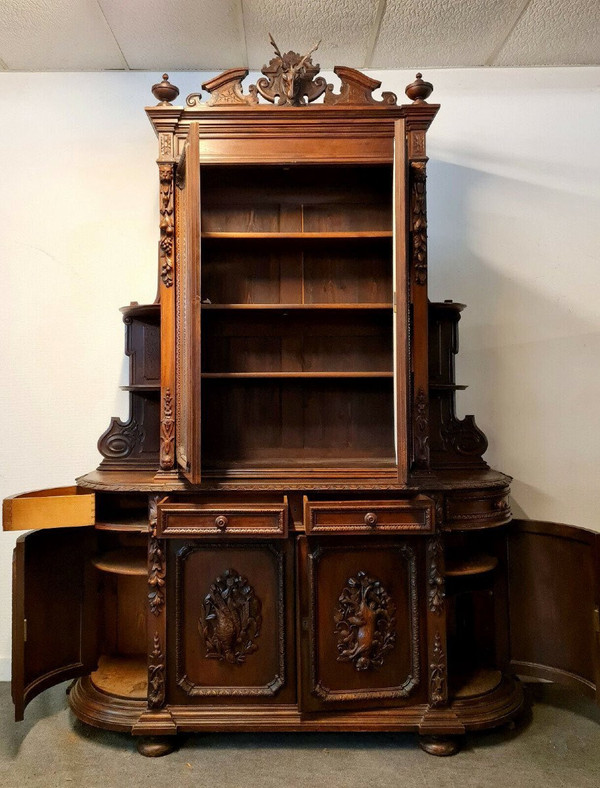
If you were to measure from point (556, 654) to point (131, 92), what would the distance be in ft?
Answer: 10.3

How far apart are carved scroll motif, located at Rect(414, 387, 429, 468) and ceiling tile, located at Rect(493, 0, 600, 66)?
67.2 inches

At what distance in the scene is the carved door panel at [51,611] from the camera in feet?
6.20

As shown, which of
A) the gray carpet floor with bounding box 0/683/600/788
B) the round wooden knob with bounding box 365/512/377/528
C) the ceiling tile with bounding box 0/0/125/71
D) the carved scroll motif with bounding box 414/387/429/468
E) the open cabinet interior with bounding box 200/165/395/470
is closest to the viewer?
the gray carpet floor with bounding box 0/683/600/788

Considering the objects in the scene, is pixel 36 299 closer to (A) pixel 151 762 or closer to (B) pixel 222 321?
(B) pixel 222 321

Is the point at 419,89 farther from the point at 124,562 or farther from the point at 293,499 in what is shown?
the point at 124,562

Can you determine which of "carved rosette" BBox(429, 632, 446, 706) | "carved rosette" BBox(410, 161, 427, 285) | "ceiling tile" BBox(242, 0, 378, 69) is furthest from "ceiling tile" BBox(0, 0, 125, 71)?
"carved rosette" BBox(429, 632, 446, 706)

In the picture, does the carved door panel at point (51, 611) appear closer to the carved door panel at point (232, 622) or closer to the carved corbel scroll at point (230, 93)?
the carved door panel at point (232, 622)

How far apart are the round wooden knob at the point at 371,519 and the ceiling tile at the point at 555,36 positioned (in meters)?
2.17

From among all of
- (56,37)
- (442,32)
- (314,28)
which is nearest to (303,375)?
(314,28)

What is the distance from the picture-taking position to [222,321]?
2.31 m

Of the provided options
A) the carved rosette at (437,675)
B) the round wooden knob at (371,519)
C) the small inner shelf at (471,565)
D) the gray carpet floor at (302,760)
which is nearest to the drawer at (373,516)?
the round wooden knob at (371,519)

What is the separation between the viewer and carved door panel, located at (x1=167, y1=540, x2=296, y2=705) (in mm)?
1905

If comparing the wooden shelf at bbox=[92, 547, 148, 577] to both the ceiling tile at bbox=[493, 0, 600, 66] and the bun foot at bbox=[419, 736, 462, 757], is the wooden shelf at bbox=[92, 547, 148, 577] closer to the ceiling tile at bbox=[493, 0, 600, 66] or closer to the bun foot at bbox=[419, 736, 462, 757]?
the bun foot at bbox=[419, 736, 462, 757]

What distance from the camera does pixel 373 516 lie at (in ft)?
6.11
